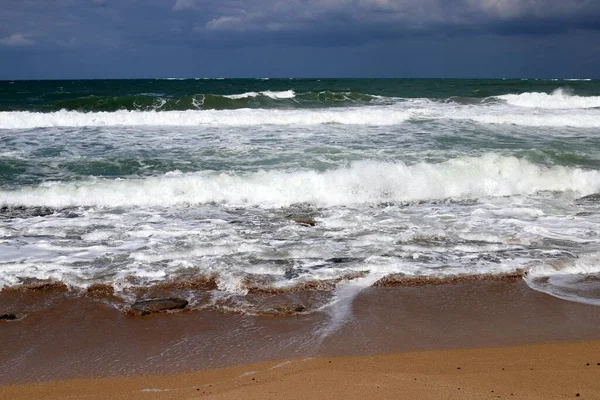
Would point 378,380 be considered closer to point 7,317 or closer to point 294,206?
point 7,317

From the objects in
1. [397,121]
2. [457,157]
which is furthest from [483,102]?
[457,157]

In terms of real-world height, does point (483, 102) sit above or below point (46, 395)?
above

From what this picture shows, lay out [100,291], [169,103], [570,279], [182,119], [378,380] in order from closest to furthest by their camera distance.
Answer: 1. [378,380]
2. [100,291]
3. [570,279]
4. [182,119]
5. [169,103]

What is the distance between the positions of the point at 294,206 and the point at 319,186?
0.82 metres

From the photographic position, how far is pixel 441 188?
1009 cm

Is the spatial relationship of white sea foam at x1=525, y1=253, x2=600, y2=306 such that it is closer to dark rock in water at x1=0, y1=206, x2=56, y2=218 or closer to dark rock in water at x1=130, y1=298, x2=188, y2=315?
dark rock in water at x1=130, y1=298, x2=188, y2=315

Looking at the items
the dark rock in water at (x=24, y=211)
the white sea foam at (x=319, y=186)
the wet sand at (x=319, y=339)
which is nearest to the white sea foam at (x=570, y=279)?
the wet sand at (x=319, y=339)

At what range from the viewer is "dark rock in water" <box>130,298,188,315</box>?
4898mm

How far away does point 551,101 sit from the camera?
2988 centimetres

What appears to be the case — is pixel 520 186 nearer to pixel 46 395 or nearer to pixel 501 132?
pixel 501 132

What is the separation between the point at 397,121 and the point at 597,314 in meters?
15.1

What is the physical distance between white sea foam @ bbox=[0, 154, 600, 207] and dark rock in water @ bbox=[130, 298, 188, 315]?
4.44m

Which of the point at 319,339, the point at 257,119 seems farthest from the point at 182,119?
the point at 319,339

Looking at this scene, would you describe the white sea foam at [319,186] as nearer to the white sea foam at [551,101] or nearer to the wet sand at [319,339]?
the wet sand at [319,339]
